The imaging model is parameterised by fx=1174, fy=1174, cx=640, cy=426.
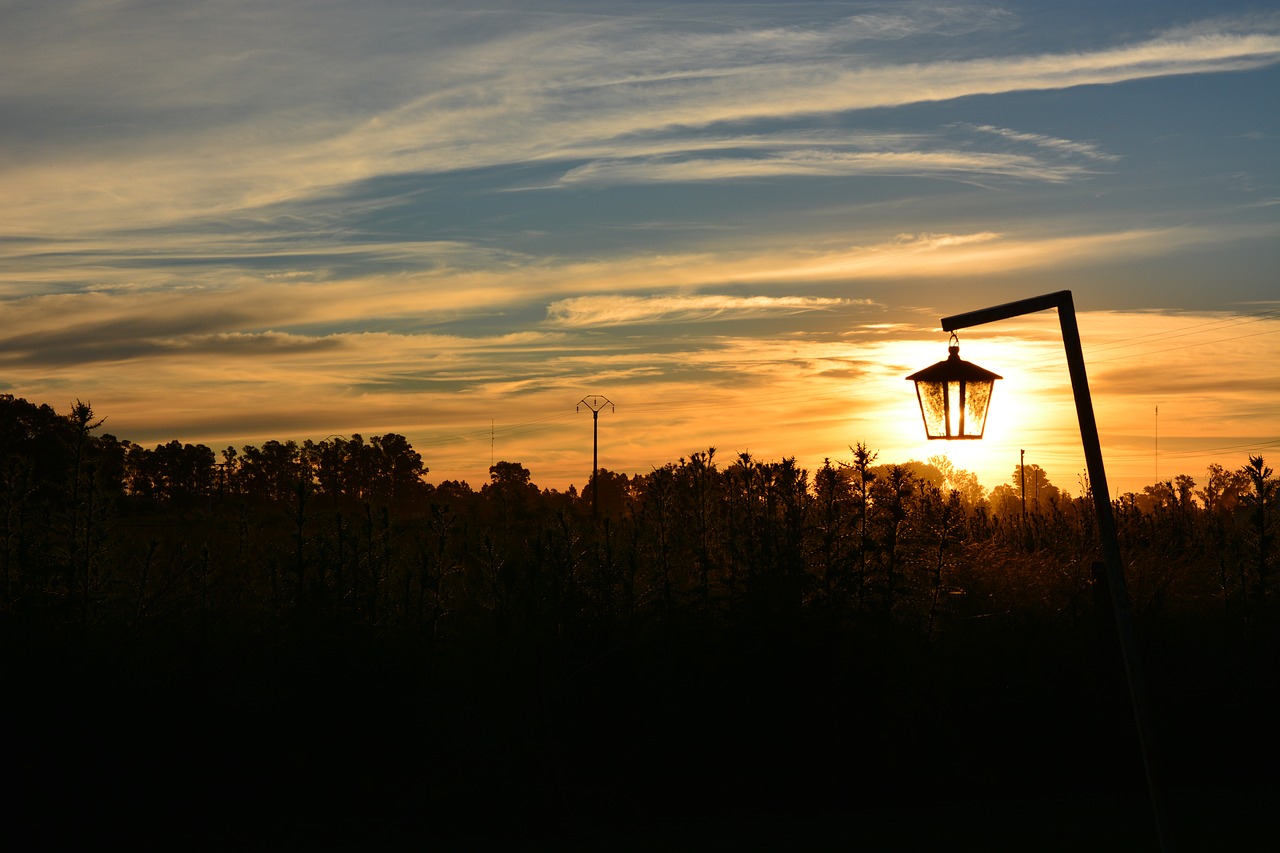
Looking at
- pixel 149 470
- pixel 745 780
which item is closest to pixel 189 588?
pixel 745 780

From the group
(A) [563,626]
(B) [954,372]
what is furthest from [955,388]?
(A) [563,626]

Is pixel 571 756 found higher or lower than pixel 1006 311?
lower

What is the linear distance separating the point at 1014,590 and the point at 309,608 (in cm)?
1143

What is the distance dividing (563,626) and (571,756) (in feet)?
4.95

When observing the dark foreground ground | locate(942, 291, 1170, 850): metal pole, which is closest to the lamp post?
locate(942, 291, 1170, 850): metal pole

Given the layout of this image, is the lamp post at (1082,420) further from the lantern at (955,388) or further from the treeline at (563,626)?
the treeline at (563,626)

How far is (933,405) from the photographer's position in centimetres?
895

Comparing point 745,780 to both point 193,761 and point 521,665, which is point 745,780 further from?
point 193,761

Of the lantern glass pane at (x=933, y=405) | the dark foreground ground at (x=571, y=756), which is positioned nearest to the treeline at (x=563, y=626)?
the dark foreground ground at (x=571, y=756)

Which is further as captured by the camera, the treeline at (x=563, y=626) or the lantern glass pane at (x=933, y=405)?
the treeline at (x=563, y=626)

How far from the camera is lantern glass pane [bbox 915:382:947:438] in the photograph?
8875mm

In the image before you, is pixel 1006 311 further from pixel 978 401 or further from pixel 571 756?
pixel 571 756

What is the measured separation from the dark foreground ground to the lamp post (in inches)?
145

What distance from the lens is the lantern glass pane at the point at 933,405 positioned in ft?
29.1
